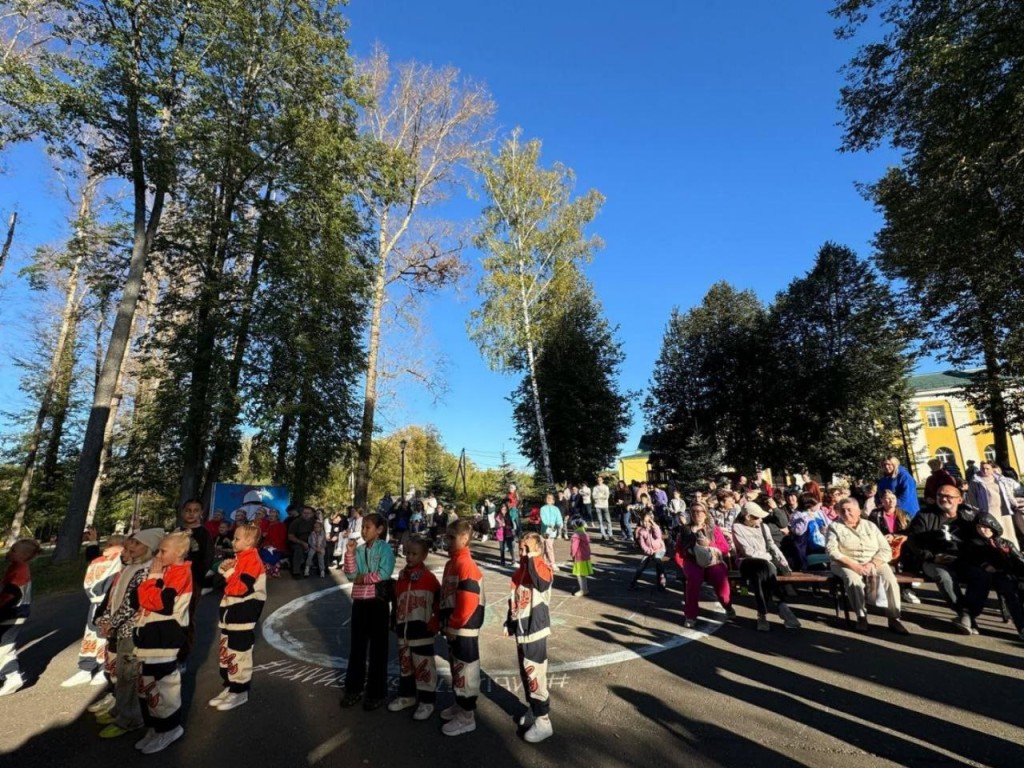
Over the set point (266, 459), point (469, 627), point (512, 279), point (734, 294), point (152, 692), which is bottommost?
point (152, 692)

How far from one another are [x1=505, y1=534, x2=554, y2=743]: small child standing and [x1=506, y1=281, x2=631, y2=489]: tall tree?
21421 mm

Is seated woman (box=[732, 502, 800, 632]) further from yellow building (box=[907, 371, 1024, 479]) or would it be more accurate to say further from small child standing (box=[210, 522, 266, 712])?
yellow building (box=[907, 371, 1024, 479])

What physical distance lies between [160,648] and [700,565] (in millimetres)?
6310

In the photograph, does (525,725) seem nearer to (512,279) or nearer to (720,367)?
(512,279)

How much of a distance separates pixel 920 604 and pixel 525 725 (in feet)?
22.7

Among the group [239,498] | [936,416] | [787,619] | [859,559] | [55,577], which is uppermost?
[936,416]

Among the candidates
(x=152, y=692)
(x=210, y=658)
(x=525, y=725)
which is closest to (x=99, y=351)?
(x=210, y=658)

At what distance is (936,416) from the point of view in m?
51.8

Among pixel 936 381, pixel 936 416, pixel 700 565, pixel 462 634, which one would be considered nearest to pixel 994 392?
pixel 700 565

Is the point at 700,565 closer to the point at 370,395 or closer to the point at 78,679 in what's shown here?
the point at 78,679

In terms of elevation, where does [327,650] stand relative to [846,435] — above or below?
below

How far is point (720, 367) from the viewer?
29719 millimetres

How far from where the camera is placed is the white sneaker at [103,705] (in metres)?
4.46

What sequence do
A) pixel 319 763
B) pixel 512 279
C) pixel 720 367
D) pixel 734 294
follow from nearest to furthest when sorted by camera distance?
1. pixel 319 763
2. pixel 512 279
3. pixel 720 367
4. pixel 734 294
